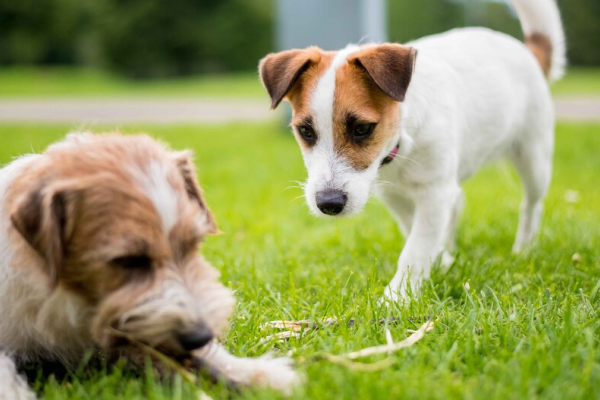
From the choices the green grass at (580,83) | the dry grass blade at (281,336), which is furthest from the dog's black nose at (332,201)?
the green grass at (580,83)

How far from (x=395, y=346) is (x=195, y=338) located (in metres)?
0.94

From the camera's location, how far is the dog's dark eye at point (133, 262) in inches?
112

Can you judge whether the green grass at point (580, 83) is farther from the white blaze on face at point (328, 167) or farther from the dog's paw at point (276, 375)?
the dog's paw at point (276, 375)

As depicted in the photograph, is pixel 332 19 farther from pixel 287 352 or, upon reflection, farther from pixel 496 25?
pixel 496 25

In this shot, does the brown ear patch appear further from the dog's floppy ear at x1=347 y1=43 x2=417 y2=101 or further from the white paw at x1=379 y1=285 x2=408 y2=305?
the white paw at x1=379 y1=285 x2=408 y2=305

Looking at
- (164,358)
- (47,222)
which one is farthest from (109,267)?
(164,358)

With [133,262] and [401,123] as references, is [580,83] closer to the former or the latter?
[401,123]

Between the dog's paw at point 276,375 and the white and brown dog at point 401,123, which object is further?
the white and brown dog at point 401,123

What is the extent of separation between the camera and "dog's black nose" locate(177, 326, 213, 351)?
2.78 m

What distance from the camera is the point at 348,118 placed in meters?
4.34

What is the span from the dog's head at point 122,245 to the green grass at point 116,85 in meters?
22.5

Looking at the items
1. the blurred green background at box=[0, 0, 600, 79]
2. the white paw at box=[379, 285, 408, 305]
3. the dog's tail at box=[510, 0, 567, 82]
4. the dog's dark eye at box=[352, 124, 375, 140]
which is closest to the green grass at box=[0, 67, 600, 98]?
the blurred green background at box=[0, 0, 600, 79]

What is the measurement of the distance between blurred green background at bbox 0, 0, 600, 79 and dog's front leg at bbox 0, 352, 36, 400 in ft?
123

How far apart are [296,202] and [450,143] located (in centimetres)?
334
